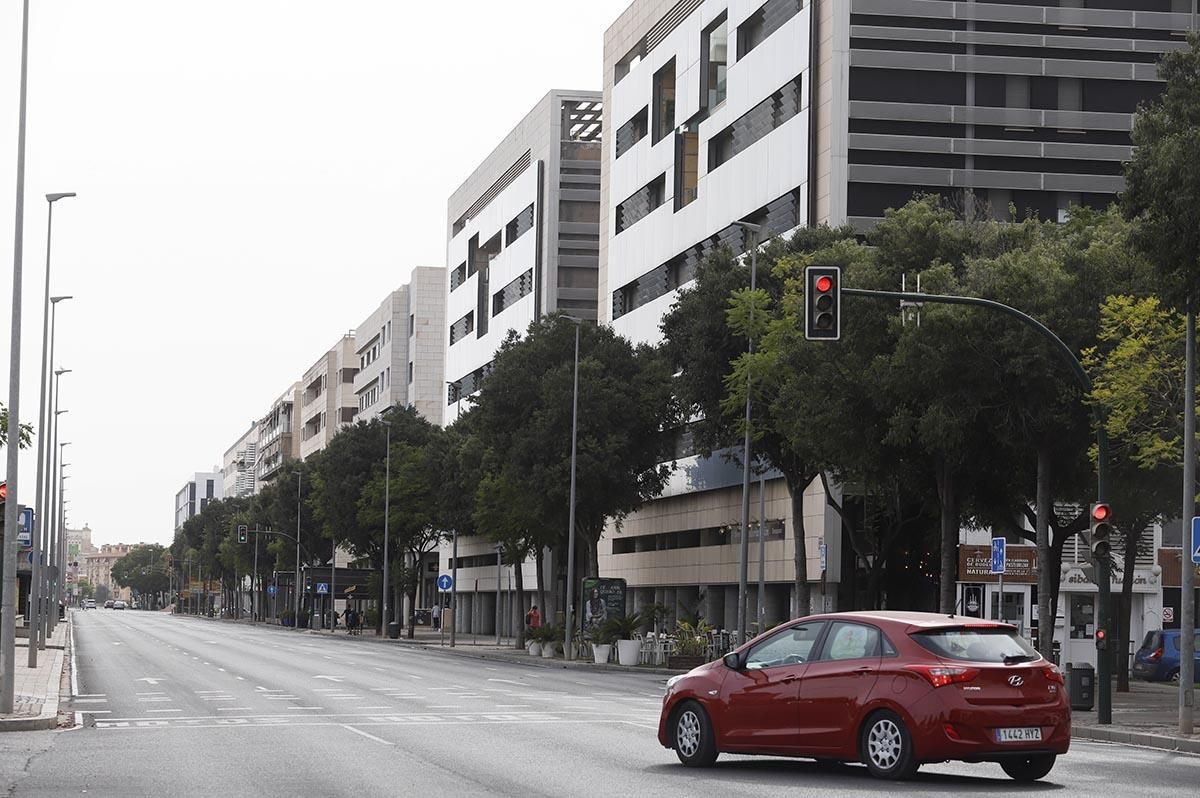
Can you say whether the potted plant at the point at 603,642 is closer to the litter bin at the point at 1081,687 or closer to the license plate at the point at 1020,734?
the litter bin at the point at 1081,687

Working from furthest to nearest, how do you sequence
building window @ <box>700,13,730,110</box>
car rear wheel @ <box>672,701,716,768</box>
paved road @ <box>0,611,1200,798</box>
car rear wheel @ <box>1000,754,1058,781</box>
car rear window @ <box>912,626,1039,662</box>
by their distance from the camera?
building window @ <box>700,13,730,110</box>, car rear wheel @ <box>672,701,716,768</box>, car rear wheel @ <box>1000,754,1058,781</box>, car rear window @ <box>912,626,1039,662</box>, paved road @ <box>0,611,1200,798</box>

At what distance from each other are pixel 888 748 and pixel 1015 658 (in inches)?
51.7

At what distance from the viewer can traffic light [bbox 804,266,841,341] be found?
22.5 metres

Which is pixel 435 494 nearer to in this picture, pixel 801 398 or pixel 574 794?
pixel 801 398

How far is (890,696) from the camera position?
15.3 meters

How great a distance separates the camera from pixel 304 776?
1619 cm

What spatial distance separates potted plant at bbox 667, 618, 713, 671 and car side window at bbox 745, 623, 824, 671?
31.7 m

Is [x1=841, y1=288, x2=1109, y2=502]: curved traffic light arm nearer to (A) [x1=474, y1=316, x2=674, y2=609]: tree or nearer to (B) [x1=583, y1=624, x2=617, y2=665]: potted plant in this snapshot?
(B) [x1=583, y1=624, x2=617, y2=665]: potted plant

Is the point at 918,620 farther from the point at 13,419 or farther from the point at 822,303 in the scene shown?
the point at 13,419

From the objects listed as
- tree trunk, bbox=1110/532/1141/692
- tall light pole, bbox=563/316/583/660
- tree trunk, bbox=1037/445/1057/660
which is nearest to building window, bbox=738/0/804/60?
tall light pole, bbox=563/316/583/660

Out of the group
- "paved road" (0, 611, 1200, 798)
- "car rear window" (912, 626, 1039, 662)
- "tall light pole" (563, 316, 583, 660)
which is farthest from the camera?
"tall light pole" (563, 316, 583, 660)

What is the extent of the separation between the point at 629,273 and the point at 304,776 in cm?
5653

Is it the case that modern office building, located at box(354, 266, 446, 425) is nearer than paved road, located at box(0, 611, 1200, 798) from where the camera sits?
Result: No

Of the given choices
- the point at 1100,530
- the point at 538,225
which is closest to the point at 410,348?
the point at 538,225
